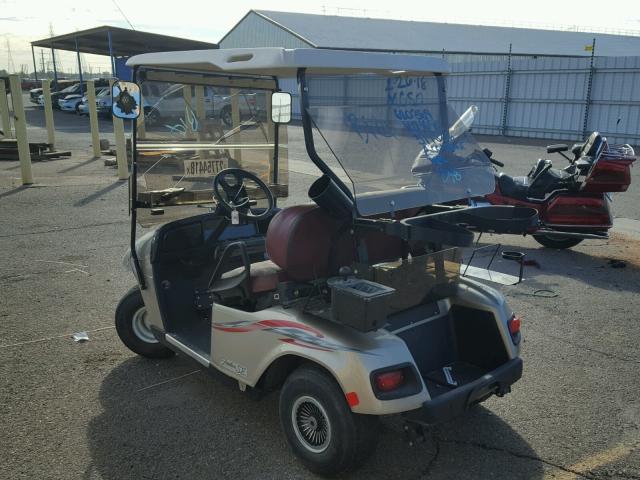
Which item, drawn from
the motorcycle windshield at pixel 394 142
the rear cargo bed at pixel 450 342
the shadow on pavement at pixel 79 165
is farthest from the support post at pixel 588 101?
the rear cargo bed at pixel 450 342

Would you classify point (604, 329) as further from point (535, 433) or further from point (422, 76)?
point (422, 76)

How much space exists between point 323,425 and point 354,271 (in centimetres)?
76

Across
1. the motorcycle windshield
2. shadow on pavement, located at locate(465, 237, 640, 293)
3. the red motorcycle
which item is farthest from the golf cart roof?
the red motorcycle

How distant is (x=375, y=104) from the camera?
3018mm

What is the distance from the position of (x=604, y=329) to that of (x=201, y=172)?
342 cm

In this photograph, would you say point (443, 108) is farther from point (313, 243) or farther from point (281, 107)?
point (281, 107)

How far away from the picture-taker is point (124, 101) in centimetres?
329

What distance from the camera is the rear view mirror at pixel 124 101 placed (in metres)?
3.27

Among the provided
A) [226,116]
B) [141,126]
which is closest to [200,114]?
[226,116]

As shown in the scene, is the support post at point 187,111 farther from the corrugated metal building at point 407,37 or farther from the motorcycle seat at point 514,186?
the corrugated metal building at point 407,37

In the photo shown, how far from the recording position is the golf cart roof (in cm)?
259

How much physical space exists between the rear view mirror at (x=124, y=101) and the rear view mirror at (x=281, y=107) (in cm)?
108

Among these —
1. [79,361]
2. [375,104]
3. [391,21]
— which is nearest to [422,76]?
[375,104]

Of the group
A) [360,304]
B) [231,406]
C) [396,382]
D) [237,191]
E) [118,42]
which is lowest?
[231,406]
